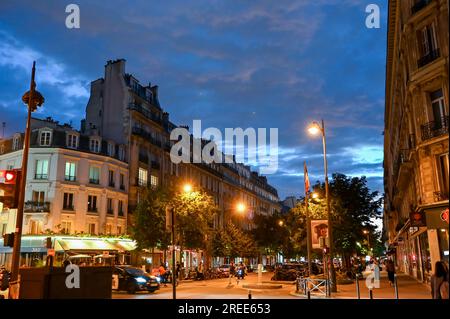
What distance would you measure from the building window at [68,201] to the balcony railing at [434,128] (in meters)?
29.7

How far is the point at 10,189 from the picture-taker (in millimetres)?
14086

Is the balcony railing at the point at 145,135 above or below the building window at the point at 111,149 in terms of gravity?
above

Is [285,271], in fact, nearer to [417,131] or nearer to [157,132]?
[417,131]

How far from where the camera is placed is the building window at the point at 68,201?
38375mm

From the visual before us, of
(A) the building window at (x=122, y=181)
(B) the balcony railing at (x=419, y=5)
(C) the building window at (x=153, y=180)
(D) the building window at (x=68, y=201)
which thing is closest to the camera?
(B) the balcony railing at (x=419, y=5)

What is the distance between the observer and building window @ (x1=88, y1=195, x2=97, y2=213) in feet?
133

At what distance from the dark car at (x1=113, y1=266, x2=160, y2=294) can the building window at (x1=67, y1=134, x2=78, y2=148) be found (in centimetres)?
1839

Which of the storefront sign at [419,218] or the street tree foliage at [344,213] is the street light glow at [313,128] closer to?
the storefront sign at [419,218]

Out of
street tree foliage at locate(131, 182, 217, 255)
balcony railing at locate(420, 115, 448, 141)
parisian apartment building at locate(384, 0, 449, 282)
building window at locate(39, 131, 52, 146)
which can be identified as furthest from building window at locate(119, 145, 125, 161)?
balcony railing at locate(420, 115, 448, 141)

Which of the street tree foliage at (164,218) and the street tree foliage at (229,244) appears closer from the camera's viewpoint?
the street tree foliage at (164,218)

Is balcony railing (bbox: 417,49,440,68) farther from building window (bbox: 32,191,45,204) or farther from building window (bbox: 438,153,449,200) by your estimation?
building window (bbox: 32,191,45,204)

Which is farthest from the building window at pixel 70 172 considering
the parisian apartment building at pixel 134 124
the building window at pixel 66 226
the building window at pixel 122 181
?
the parisian apartment building at pixel 134 124

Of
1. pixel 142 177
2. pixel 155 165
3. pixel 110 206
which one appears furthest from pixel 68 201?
pixel 155 165
